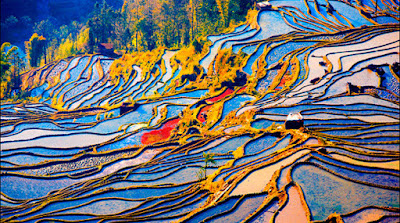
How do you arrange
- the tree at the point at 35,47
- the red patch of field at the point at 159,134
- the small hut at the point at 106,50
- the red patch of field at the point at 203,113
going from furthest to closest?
1. the tree at the point at 35,47
2. the small hut at the point at 106,50
3. the red patch of field at the point at 203,113
4. the red patch of field at the point at 159,134

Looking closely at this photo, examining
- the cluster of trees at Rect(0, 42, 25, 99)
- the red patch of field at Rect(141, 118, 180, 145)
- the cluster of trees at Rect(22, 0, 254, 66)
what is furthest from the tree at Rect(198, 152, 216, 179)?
the cluster of trees at Rect(0, 42, 25, 99)

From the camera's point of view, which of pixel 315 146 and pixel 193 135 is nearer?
pixel 315 146

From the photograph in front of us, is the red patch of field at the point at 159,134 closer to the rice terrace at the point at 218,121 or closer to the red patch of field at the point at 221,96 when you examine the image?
the rice terrace at the point at 218,121

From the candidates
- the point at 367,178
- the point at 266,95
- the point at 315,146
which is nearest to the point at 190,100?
Result: the point at 266,95

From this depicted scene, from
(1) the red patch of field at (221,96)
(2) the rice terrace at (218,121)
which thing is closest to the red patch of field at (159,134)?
(2) the rice terrace at (218,121)

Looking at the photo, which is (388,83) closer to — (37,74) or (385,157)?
(385,157)

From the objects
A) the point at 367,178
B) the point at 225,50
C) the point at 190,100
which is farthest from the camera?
the point at 225,50
